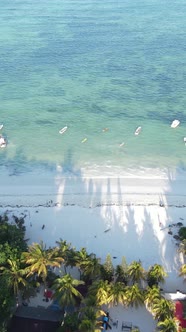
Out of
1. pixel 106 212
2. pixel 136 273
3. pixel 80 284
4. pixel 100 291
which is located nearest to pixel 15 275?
pixel 80 284

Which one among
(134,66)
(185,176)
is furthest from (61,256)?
(134,66)

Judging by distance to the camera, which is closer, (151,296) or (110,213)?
(151,296)

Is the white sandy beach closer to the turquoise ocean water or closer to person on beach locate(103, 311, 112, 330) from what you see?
person on beach locate(103, 311, 112, 330)

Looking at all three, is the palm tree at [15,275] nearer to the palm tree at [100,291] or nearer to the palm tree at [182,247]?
the palm tree at [100,291]

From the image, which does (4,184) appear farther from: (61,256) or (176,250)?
(176,250)

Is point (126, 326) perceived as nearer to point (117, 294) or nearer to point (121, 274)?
point (117, 294)

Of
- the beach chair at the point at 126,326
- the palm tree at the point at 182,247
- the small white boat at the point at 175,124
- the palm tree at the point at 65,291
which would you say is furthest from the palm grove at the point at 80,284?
the small white boat at the point at 175,124
